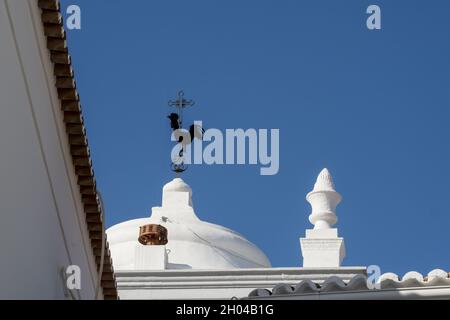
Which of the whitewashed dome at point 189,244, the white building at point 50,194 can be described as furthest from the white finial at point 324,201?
the white building at point 50,194

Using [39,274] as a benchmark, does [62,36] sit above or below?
above

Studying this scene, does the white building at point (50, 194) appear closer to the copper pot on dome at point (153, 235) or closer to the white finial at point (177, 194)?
the copper pot on dome at point (153, 235)

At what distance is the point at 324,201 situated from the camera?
979 inches

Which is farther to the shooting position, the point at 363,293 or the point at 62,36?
the point at 363,293

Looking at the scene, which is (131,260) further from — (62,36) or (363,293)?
(62,36)

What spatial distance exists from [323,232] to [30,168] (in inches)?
452

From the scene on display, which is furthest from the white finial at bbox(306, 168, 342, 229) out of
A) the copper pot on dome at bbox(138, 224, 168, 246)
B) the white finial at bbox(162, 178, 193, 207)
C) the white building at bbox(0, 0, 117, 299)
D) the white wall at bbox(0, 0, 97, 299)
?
the white wall at bbox(0, 0, 97, 299)

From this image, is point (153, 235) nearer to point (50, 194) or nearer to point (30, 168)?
point (50, 194)

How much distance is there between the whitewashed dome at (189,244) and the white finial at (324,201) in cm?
162

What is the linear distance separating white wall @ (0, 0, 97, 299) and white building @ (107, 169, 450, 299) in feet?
19.4

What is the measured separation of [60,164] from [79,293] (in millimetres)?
2098
